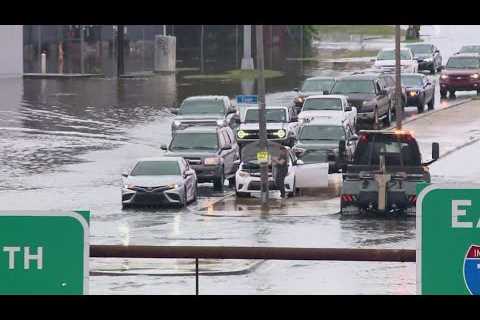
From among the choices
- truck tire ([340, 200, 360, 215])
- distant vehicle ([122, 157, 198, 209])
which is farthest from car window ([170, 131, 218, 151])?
truck tire ([340, 200, 360, 215])

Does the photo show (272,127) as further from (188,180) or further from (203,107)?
(188,180)

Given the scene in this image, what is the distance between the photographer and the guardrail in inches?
312

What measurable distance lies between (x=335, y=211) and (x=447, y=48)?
180ft

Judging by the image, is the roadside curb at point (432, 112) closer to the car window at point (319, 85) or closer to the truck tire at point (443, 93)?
the truck tire at point (443, 93)

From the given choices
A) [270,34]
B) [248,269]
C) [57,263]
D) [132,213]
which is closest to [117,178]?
[132,213]

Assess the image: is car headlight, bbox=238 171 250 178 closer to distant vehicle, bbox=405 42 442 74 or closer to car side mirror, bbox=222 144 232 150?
car side mirror, bbox=222 144 232 150

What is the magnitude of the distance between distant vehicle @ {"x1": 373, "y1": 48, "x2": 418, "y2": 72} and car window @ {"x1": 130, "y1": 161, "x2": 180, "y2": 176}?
2780 centimetres

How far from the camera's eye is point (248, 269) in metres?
25.9

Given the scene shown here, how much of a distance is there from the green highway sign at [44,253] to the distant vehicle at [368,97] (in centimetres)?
4515

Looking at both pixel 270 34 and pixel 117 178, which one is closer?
pixel 117 178

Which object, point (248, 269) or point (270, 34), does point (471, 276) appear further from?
point (270, 34)

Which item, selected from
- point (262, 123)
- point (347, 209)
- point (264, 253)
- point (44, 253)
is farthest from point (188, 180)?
point (44, 253)

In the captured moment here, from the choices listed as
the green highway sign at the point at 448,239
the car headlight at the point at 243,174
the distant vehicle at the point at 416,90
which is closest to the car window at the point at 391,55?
the distant vehicle at the point at 416,90

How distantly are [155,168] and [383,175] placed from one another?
6581mm
